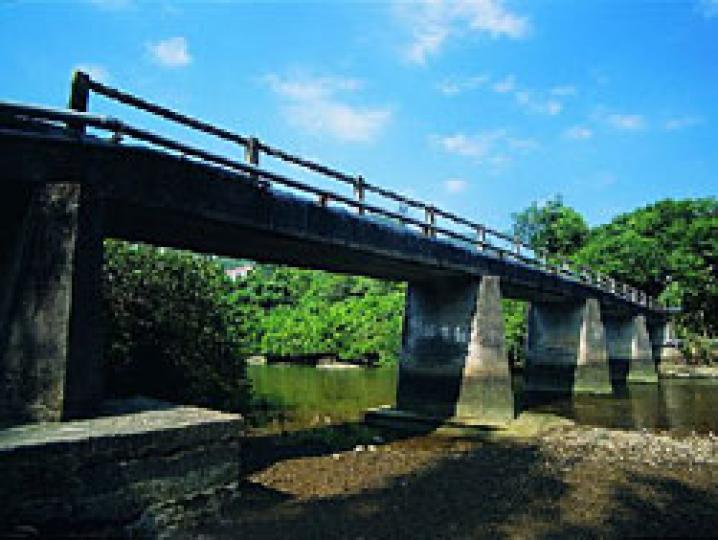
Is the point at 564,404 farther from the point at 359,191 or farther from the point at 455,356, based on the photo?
the point at 359,191

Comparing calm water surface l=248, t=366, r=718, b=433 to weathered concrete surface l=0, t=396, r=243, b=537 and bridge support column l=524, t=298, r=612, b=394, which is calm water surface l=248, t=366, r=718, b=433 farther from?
weathered concrete surface l=0, t=396, r=243, b=537

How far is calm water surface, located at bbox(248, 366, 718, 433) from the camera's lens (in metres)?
17.2

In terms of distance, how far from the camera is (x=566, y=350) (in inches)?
1069

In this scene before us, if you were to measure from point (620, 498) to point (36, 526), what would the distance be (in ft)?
27.3

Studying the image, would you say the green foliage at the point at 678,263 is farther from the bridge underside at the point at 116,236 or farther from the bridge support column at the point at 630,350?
the bridge underside at the point at 116,236

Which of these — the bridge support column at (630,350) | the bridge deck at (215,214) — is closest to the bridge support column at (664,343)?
the bridge support column at (630,350)

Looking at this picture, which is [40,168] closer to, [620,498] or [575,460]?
[620,498]

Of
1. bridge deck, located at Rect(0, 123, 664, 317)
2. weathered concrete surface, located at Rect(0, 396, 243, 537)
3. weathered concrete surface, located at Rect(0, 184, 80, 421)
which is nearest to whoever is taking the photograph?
weathered concrete surface, located at Rect(0, 396, 243, 537)

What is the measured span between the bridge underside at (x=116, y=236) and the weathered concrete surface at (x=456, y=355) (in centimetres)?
7

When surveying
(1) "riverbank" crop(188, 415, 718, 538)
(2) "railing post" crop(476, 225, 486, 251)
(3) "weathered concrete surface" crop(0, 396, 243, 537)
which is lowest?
(1) "riverbank" crop(188, 415, 718, 538)

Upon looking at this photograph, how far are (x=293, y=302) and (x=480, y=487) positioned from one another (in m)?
54.3

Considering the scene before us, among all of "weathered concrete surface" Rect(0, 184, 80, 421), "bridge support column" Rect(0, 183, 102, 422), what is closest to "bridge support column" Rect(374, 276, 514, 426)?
"bridge support column" Rect(0, 183, 102, 422)

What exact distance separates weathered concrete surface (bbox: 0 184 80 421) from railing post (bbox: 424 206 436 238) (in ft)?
32.4

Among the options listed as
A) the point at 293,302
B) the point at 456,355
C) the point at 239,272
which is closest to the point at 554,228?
the point at 293,302
